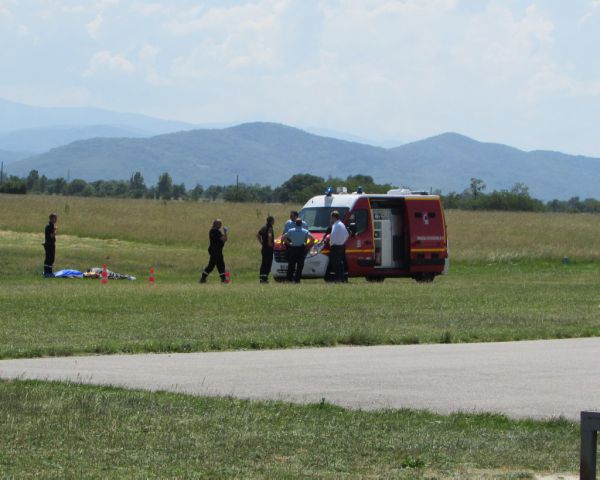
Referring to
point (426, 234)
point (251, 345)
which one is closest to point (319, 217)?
point (426, 234)

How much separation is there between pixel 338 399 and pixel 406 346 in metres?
5.06

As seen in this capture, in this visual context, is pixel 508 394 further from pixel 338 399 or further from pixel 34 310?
pixel 34 310

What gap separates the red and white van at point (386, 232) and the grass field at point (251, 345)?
1194mm

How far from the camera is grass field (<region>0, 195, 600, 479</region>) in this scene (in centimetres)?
864

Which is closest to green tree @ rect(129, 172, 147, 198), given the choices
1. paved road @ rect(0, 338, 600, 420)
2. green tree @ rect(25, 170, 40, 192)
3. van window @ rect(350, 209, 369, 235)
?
green tree @ rect(25, 170, 40, 192)

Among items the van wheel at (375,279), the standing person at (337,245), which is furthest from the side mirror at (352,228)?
the van wheel at (375,279)

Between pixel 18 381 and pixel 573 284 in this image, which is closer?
pixel 18 381

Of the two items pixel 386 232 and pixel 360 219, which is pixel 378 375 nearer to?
pixel 360 219

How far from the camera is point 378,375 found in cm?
1365

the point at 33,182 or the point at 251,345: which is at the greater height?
the point at 33,182

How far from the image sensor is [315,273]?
30984 mm

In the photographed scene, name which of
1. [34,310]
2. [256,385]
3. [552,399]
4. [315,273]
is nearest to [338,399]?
[256,385]

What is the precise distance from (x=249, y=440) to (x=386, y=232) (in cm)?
2358

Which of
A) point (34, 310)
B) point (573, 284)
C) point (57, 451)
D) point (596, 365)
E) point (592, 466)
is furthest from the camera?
point (573, 284)
